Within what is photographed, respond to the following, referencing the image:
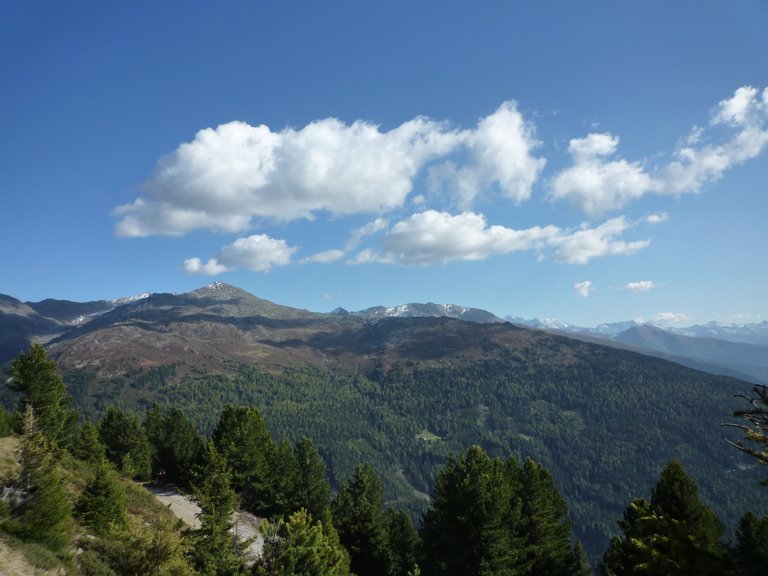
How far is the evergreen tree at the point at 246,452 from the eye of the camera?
4975 cm

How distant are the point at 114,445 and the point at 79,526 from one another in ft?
131

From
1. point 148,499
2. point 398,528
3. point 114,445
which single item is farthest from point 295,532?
point 114,445

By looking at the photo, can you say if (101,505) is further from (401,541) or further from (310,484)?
(401,541)

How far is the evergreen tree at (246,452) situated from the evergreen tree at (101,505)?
2173cm

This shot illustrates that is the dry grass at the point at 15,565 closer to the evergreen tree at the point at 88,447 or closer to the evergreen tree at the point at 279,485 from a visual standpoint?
the evergreen tree at the point at 88,447

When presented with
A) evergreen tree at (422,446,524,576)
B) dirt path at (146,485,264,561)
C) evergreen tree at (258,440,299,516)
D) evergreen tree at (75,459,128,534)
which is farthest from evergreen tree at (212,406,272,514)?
evergreen tree at (422,446,524,576)

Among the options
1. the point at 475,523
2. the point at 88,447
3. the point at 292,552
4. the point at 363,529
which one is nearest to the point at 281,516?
the point at 363,529

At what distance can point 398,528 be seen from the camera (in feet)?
172

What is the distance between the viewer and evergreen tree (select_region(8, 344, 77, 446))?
47031 mm

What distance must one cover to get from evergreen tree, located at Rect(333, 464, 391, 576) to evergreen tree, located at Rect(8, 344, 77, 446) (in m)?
32.9

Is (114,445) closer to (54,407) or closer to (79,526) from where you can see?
(54,407)

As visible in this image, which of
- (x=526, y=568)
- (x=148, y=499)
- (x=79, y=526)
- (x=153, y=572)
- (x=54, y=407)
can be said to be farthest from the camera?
(x=54, y=407)

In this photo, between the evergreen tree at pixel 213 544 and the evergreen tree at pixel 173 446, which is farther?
the evergreen tree at pixel 173 446

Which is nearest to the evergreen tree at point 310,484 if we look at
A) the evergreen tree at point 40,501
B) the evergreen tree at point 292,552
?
the evergreen tree at point 292,552
